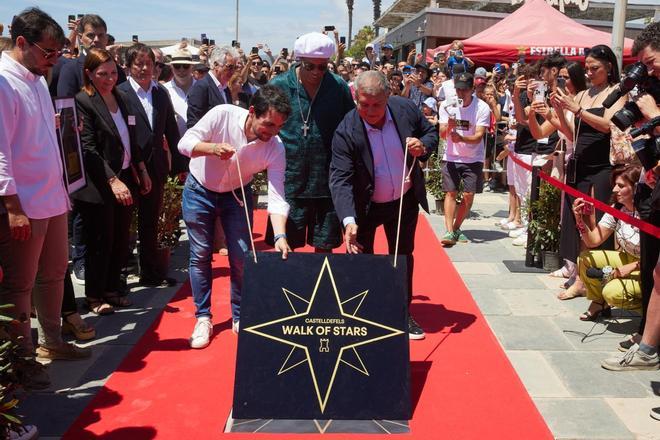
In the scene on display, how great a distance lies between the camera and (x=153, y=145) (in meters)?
5.61

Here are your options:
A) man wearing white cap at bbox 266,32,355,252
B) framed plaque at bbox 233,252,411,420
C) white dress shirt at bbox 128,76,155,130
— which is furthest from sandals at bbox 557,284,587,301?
white dress shirt at bbox 128,76,155,130

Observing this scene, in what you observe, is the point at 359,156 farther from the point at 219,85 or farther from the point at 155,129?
the point at 219,85

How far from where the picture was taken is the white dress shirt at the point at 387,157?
434 cm

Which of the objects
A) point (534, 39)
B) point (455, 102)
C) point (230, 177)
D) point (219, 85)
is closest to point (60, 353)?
point (230, 177)

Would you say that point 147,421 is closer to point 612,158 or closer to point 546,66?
point 612,158

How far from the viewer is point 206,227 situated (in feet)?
15.0

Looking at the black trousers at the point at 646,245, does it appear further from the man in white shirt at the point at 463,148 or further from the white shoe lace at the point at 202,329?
the man in white shirt at the point at 463,148

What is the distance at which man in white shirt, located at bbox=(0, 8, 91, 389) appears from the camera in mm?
3430

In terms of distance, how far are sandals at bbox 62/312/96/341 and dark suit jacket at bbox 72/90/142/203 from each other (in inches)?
33.2

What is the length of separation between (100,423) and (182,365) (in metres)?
0.82

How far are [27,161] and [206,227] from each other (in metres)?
1.31

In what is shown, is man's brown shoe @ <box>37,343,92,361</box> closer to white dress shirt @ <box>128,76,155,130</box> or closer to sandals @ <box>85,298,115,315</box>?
sandals @ <box>85,298,115,315</box>

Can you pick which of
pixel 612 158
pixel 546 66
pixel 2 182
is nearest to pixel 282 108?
pixel 2 182

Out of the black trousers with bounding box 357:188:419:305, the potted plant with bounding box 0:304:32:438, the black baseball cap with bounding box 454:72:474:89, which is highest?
the black baseball cap with bounding box 454:72:474:89
